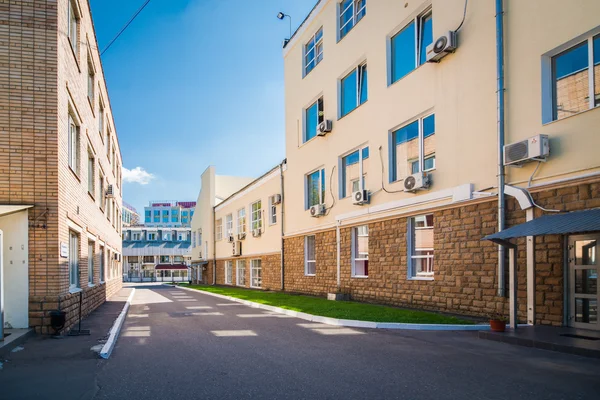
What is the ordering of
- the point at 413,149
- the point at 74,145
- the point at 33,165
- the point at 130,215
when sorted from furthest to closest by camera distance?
the point at 130,215 → the point at 413,149 → the point at 74,145 → the point at 33,165

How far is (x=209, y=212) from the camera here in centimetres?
4466

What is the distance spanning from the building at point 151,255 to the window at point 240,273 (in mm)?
48148

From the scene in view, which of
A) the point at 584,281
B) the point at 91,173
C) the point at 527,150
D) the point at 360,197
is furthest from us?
the point at 91,173

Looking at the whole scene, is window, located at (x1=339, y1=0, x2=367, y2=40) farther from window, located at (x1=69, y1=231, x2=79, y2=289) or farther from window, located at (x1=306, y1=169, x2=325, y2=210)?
window, located at (x1=69, y1=231, x2=79, y2=289)

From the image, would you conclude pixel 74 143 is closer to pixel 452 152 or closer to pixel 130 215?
pixel 452 152

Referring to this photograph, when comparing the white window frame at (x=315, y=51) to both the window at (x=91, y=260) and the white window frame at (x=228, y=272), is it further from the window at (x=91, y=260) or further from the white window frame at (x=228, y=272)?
the white window frame at (x=228, y=272)

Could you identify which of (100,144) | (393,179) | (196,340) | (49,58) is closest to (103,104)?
(100,144)

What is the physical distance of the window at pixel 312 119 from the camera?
21.4 m

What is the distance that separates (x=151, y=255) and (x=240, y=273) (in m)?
54.5

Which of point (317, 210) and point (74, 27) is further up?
point (74, 27)

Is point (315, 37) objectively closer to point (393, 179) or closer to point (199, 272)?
point (393, 179)

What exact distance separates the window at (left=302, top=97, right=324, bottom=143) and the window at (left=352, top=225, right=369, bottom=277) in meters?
5.67

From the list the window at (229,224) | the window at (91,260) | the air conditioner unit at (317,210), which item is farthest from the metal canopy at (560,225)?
the window at (229,224)

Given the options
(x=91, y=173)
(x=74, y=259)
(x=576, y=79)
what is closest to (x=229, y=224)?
(x=91, y=173)
